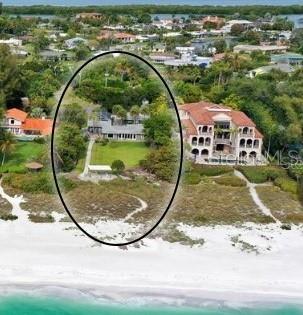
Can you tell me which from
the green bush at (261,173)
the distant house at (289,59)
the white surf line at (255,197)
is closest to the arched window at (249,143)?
the green bush at (261,173)

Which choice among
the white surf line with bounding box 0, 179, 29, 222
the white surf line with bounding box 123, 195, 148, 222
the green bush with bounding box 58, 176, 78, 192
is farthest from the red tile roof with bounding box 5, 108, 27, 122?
the green bush with bounding box 58, 176, 78, 192

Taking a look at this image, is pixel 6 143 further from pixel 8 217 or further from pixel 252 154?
pixel 252 154

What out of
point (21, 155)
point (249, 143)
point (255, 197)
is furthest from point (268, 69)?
point (21, 155)

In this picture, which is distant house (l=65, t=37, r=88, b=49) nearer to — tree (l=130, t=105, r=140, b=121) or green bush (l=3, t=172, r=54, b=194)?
tree (l=130, t=105, r=140, b=121)

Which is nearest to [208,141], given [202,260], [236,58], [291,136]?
[291,136]

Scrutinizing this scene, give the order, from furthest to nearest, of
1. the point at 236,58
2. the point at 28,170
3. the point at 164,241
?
1. the point at 236,58
2. the point at 28,170
3. the point at 164,241

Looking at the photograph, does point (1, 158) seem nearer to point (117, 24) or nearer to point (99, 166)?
point (99, 166)

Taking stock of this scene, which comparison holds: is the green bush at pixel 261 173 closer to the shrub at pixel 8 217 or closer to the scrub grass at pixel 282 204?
the scrub grass at pixel 282 204
